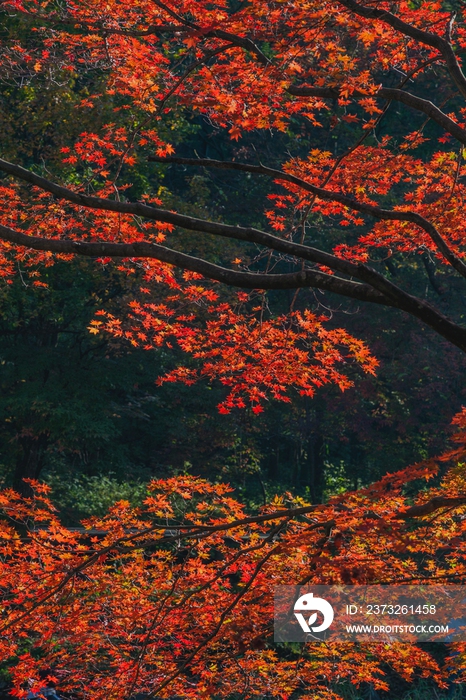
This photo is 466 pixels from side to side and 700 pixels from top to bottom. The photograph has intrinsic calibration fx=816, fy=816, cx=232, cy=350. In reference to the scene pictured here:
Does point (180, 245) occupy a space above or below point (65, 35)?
above

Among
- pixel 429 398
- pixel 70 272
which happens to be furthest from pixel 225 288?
pixel 429 398

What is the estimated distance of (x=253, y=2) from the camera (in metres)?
A: 6.37

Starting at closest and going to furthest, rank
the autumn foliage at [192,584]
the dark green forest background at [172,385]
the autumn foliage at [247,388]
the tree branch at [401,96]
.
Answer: the autumn foliage at [247,388], the autumn foliage at [192,584], the tree branch at [401,96], the dark green forest background at [172,385]

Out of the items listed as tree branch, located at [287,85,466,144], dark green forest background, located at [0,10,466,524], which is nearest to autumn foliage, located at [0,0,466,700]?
tree branch, located at [287,85,466,144]

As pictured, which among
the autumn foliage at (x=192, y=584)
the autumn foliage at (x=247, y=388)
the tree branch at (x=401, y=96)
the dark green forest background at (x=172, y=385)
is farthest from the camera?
the dark green forest background at (x=172, y=385)

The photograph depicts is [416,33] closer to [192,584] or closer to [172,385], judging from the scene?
[192,584]

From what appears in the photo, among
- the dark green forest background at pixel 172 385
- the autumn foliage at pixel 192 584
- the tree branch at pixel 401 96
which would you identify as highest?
the dark green forest background at pixel 172 385

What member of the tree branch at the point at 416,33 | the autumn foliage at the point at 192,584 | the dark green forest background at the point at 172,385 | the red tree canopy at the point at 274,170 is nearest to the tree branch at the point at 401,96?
the red tree canopy at the point at 274,170

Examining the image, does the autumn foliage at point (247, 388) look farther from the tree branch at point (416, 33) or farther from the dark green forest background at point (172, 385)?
the dark green forest background at point (172, 385)

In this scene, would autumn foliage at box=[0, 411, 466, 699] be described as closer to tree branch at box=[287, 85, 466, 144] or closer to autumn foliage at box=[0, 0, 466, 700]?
autumn foliage at box=[0, 0, 466, 700]

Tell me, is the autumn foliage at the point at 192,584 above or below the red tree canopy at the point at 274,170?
below

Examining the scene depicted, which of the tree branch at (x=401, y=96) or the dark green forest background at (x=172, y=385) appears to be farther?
the dark green forest background at (x=172, y=385)

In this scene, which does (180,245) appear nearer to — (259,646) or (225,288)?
(225,288)

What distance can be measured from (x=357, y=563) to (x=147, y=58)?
5.46m
